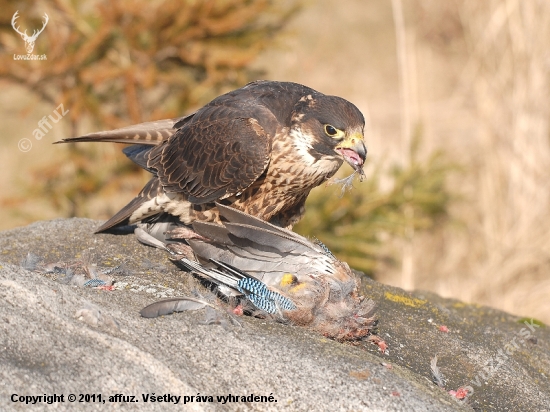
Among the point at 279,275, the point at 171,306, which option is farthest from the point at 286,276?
the point at 171,306

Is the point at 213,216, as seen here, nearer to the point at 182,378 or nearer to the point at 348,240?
the point at 182,378

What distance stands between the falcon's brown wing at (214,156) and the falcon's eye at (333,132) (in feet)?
0.97

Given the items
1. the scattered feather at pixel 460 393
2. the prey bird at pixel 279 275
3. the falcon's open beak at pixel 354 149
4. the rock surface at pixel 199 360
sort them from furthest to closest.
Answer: the falcon's open beak at pixel 354 149 → the prey bird at pixel 279 275 → the scattered feather at pixel 460 393 → the rock surface at pixel 199 360

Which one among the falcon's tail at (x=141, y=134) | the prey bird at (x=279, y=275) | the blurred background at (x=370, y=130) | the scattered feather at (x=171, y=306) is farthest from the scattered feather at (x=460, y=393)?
the blurred background at (x=370, y=130)

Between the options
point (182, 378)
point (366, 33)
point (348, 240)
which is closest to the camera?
point (182, 378)

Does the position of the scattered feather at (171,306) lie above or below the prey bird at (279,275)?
below

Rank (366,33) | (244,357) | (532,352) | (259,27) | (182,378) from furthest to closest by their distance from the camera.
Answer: (366,33) → (259,27) → (532,352) → (244,357) → (182,378)

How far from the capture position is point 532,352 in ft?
→ 10.6

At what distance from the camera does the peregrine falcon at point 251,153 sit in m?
3.09

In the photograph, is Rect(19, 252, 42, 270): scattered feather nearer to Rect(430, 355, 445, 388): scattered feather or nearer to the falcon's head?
the falcon's head

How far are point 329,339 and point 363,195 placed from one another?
374 cm

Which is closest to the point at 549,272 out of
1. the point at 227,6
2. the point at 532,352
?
the point at 532,352

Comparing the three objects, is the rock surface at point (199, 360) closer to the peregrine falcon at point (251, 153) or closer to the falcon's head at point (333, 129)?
the peregrine falcon at point (251, 153)

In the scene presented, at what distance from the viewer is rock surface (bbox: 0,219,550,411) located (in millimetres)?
2070
